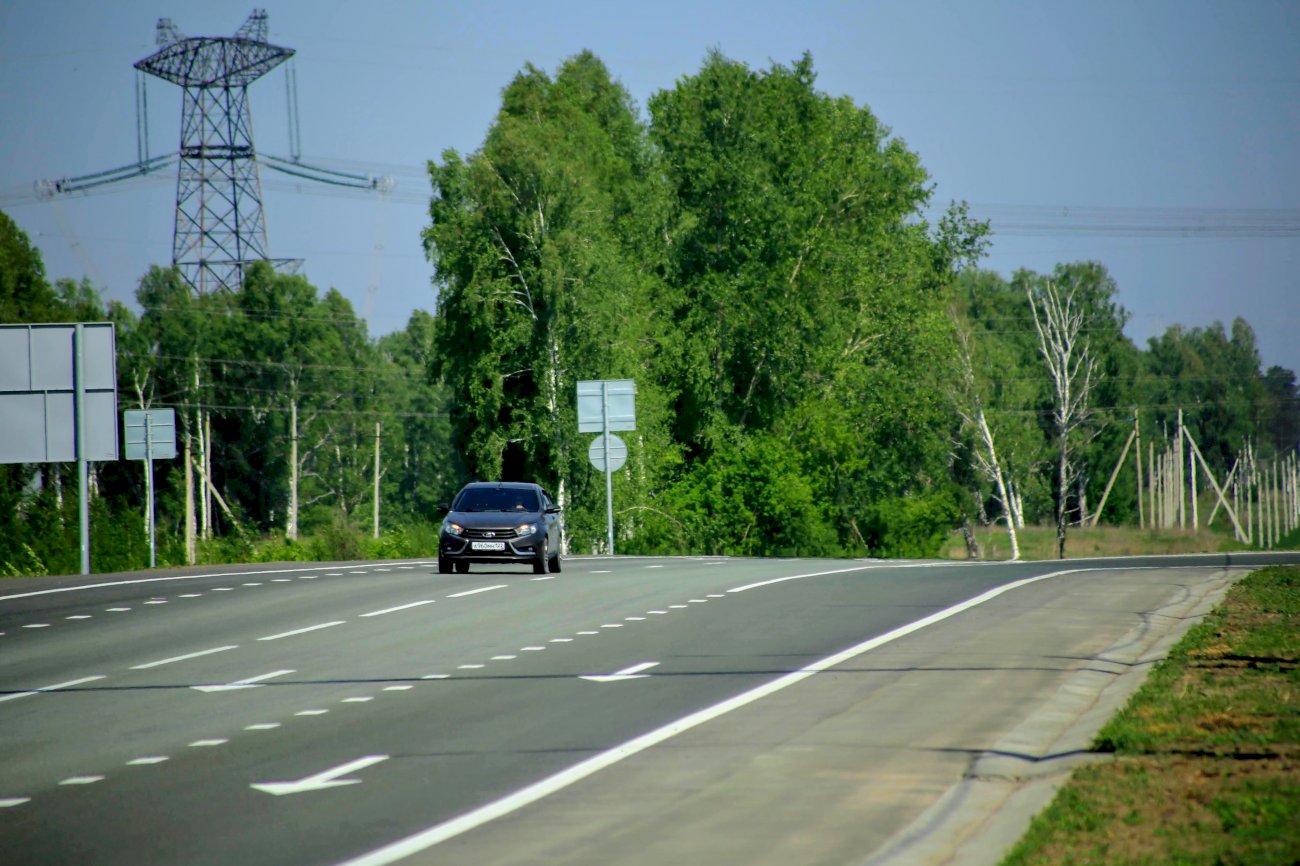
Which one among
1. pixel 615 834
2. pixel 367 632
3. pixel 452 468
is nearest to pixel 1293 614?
pixel 367 632

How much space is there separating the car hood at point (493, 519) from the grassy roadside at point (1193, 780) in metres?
17.5

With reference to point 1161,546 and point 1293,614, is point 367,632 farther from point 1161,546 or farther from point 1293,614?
point 1161,546

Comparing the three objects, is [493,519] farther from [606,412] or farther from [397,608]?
[606,412]

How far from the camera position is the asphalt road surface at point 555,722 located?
7906 mm

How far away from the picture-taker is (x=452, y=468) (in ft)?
395

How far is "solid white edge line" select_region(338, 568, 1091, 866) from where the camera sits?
298 inches

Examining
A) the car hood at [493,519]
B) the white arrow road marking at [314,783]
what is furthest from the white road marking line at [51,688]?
the car hood at [493,519]

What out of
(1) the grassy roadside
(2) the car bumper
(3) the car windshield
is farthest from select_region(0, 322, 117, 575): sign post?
(1) the grassy roadside

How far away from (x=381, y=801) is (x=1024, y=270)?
122213mm

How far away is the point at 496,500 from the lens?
3078 centimetres

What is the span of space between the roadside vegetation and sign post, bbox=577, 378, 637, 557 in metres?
6.42

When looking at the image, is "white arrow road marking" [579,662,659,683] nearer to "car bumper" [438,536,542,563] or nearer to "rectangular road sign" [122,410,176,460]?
"car bumper" [438,536,542,563]

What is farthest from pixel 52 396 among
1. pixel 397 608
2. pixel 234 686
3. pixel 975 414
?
pixel 975 414

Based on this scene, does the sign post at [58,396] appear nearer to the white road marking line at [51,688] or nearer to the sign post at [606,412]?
the sign post at [606,412]
